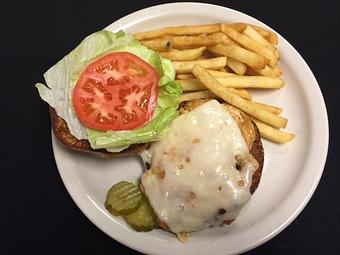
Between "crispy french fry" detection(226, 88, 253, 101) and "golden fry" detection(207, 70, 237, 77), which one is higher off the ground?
"golden fry" detection(207, 70, 237, 77)

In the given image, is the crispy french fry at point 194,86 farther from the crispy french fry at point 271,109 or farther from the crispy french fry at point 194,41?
the crispy french fry at point 194,41

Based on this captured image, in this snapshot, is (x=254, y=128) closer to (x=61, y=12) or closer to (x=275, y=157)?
(x=275, y=157)

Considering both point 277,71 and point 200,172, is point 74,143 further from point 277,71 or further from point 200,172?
point 277,71

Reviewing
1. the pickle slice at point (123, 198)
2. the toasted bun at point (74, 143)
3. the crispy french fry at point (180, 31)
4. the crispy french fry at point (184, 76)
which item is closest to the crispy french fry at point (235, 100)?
the crispy french fry at point (184, 76)

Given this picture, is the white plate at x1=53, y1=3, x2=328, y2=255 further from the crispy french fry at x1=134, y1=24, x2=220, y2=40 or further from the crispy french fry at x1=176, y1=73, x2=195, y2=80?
the crispy french fry at x1=176, y1=73, x2=195, y2=80

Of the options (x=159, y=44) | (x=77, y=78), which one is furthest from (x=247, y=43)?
(x=77, y=78)

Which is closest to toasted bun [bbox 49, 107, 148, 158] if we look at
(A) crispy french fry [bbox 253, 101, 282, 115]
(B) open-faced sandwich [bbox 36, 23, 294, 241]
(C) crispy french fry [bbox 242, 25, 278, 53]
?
(B) open-faced sandwich [bbox 36, 23, 294, 241]
